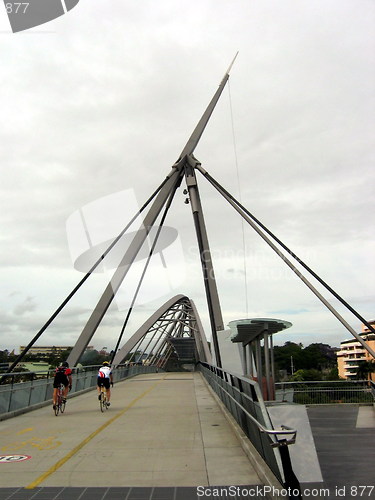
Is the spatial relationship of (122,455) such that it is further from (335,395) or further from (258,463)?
(335,395)

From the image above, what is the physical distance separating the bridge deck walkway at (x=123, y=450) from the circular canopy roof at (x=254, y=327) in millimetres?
5379

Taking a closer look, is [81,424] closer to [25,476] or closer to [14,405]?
[14,405]

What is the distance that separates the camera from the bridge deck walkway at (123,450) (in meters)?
6.50

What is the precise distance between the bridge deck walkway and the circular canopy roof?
17.6ft

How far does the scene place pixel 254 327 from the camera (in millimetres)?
19672

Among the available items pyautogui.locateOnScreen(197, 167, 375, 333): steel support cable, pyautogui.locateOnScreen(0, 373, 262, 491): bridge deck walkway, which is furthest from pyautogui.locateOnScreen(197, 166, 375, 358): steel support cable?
pyautogui.locateOnScreen(0, 373, 262, 491): bridge deck walkway

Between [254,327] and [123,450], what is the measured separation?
1189 cm

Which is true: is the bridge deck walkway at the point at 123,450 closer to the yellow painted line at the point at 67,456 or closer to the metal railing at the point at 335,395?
the yellow painted line at the point at 67,456

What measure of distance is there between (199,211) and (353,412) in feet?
45.8

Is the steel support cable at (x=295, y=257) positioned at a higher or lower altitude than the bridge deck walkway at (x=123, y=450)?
higher

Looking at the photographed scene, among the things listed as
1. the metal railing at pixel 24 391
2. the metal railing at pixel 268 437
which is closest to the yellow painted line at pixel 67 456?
the metal railing at pixel 24 391

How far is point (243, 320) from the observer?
61.2ft

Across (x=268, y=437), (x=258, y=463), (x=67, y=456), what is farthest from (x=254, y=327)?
(x=268, y=437)

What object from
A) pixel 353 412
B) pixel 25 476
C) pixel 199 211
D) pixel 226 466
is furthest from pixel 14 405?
pixel 199 211
